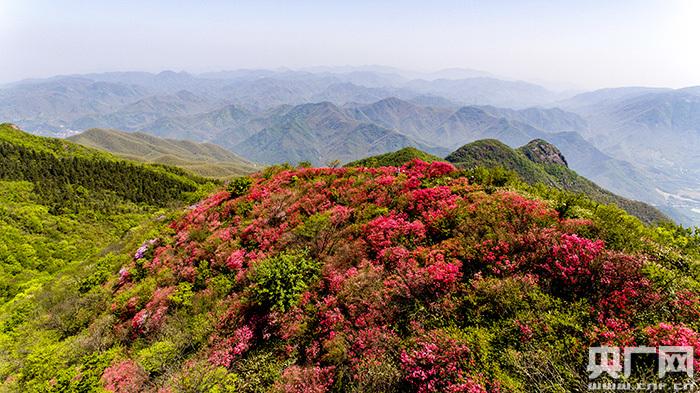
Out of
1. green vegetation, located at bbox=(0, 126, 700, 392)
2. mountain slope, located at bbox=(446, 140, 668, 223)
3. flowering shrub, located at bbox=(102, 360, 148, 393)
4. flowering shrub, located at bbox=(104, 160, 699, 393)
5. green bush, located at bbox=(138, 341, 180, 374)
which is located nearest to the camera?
flowering shrub, located at bbox=(104, 160, 699, 393)

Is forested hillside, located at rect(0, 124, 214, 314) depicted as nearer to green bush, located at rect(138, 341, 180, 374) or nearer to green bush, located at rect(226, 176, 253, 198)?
green bush, located at rect(226, 176, 253, 198)

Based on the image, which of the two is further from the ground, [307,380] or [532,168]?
[307,380]

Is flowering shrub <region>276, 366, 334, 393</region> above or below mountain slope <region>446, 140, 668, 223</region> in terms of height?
above

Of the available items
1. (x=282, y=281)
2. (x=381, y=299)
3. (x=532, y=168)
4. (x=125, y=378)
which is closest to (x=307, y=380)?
Answer: (x=381, y=299)

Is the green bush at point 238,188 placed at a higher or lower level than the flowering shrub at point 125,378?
higher

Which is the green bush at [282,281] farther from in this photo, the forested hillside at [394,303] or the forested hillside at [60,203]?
the forested hillside at [60,203]

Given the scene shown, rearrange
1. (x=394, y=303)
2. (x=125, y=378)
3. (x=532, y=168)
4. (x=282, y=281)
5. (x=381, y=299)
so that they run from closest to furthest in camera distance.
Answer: (x=394, y=303) → (x=381, y=299) → (x=125, y=378) → (x=282, y=281) → (x=532, y=168)

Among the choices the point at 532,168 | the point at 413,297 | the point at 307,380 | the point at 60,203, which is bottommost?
the point at 532,168

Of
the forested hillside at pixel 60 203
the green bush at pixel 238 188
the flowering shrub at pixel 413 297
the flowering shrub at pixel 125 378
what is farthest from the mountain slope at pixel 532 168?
the flowering shrub at pixel 125 378

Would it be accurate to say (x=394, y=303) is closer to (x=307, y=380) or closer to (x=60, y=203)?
(x=307, y=380)

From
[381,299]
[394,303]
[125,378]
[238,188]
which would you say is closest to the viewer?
[394,303]

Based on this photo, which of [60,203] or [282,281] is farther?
[60,203]

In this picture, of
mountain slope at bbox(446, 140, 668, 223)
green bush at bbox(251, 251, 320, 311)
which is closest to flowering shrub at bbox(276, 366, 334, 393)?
green bush at bbox(251, 251, 320, 311)

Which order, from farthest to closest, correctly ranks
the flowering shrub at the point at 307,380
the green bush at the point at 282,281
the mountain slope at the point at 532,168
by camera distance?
1. the mountain slope at the point at 532,168
2. the green bush at the point at 282,281
3. the flowering shrub at the point at 307,380
